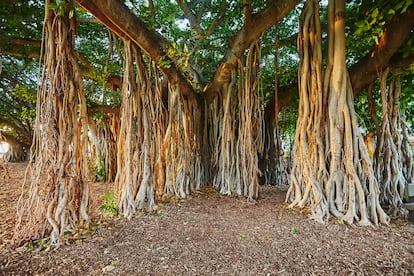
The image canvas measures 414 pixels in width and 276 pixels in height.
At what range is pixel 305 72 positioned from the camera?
97.1 inches

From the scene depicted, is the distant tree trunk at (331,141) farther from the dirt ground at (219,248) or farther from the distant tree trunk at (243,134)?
the distant tree trunk at (243,134)

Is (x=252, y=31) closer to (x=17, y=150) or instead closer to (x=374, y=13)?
(x=374, y=13)

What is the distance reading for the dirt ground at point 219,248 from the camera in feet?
4.16

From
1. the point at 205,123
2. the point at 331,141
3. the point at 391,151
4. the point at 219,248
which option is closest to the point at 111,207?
the point at 219,248

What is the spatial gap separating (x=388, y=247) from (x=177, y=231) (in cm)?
149

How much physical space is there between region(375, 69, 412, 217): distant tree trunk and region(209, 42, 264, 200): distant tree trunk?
4.43 feet

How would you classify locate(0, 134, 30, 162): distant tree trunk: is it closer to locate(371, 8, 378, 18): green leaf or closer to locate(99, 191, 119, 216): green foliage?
locate(99, 191, 119, 216): green foliage

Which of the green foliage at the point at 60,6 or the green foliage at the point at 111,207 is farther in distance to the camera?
the green foliage at the point at 111,207

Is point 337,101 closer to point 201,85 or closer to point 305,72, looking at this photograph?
point 305,72

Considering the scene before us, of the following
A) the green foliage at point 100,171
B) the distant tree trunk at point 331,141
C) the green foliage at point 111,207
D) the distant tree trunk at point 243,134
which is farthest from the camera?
the green foliage at point 100,171

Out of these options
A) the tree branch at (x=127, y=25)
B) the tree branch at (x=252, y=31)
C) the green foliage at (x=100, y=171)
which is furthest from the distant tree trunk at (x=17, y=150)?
the tree branch at (x=252, y=31)

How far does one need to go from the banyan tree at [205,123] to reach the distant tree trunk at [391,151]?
Result: 1 cm

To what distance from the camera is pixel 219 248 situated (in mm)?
1518

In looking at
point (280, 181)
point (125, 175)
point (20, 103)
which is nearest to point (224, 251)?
point (125, 175)
